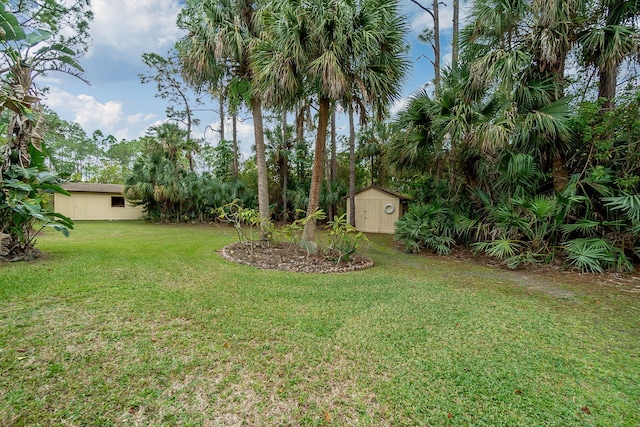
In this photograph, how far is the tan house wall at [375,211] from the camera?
13.3 metres

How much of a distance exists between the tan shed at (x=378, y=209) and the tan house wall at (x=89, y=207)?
15.6m

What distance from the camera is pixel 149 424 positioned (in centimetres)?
179

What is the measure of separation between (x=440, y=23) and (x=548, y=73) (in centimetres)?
558

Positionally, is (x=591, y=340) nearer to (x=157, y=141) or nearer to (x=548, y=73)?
(x=548, y=73)

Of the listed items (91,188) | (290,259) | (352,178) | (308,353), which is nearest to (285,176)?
(352,178)

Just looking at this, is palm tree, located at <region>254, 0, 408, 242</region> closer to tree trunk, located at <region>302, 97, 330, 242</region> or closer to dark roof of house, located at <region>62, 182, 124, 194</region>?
tree trunk, located at <region>302, 97, 330, 242</region>

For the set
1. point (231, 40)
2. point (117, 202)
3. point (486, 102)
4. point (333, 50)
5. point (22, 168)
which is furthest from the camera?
point (117, 202)

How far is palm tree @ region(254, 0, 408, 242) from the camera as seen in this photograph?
19.6 feet

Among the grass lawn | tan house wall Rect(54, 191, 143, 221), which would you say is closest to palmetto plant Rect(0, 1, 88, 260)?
the grass lawn

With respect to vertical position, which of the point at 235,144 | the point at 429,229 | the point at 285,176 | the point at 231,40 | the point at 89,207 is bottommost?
the point at 429,229

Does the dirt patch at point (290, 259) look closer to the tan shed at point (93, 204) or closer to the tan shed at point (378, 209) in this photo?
the tan shed at point (378, 209)

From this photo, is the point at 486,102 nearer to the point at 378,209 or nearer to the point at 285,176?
the point at 378,209

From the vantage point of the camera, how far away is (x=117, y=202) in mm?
18875

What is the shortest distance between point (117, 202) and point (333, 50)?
1894 centimetres
